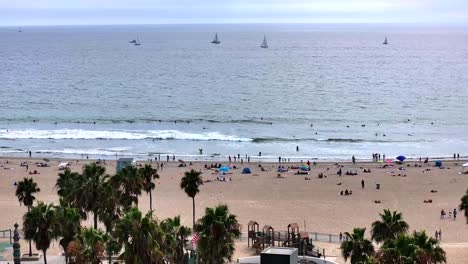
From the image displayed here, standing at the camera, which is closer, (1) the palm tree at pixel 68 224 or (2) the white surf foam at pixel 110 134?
(1) the palm tree at pixel 68 224

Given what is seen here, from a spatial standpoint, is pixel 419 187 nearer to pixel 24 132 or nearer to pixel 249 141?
pixel 249 141

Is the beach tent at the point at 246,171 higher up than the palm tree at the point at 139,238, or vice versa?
the beach tent at the point at 246,171

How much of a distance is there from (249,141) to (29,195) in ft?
165

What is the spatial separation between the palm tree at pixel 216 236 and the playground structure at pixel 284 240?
9284 mm

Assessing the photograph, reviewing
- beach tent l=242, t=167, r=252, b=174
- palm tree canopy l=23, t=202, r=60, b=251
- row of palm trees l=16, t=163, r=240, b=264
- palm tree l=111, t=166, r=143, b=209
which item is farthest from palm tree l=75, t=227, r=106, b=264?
beach tent l=242, t=167, r=252, b=174

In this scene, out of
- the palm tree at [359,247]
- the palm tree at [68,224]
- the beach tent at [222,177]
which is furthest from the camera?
the beach tent at [222,177]

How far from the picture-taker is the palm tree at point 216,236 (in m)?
29.6

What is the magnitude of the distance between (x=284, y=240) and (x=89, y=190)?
11.2m

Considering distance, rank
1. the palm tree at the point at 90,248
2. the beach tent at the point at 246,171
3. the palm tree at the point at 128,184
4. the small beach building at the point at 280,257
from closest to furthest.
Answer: the small beach building at the point at 280,257, the palm tree at the point at 90,248, the palm tree at the point at 128,184, the beach tent at the point at 246,171

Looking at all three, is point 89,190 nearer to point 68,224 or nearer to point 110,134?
point 68,224

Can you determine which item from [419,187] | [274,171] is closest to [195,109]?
[274,171]

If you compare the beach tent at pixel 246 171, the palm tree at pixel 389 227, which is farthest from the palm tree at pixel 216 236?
the beach tent at pixel 246 171

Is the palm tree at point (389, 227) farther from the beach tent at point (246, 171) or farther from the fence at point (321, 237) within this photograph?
the beach tent at point (246, 171)

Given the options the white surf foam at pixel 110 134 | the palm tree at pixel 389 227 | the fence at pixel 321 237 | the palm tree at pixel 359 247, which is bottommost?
the fence at pixel 321 237
